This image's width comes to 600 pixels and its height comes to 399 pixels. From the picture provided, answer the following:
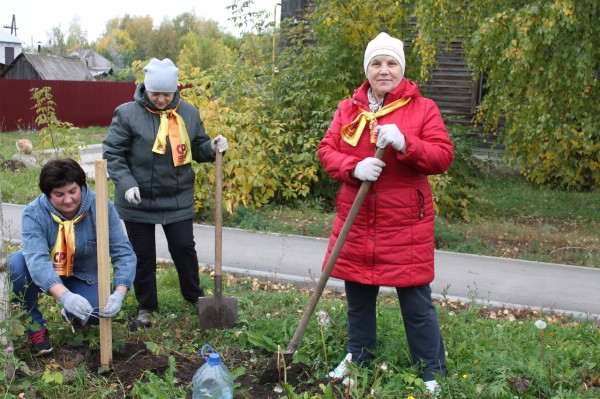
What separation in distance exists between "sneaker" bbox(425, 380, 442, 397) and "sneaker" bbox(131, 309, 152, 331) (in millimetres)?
1818

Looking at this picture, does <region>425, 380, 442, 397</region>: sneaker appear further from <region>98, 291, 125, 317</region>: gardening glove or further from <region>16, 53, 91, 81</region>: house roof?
<region>16, 53, 91, 81</region>: house roof

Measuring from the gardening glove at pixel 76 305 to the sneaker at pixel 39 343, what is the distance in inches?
13.9

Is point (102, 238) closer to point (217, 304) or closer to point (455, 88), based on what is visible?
point (217, 304)

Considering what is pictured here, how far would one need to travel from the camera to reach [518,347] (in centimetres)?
396

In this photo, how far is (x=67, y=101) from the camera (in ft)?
94.3

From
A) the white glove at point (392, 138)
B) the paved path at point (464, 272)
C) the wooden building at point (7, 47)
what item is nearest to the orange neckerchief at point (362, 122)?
the white glove at point (392, 138)

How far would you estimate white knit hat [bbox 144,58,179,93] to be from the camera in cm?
422

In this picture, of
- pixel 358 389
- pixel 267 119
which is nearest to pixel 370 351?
pixel 358 389

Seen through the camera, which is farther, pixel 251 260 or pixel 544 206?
pixel 544 206

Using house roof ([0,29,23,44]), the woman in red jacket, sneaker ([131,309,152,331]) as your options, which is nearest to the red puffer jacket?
the woman in red jacket

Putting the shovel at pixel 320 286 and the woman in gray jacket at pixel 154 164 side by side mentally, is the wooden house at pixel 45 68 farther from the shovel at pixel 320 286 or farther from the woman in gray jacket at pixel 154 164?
the shovel at pixel 320 286

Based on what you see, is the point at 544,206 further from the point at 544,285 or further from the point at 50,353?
the point at 50,353

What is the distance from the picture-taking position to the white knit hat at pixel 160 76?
422 cm

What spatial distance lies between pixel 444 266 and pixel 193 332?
10.4 ft
